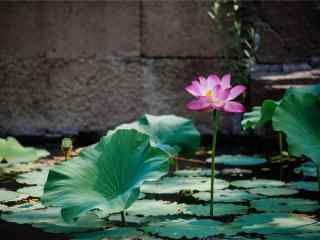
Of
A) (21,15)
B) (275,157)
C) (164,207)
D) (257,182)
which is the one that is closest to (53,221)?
(164,207)

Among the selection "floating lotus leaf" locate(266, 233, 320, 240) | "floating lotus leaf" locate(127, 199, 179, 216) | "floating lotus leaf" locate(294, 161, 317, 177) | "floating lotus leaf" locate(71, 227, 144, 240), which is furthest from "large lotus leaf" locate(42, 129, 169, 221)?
"floating lotus leaf" locate(294, 161, 317, 177)

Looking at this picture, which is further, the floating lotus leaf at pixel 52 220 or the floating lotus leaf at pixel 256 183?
the floating lotus leaf at pixel 256 183

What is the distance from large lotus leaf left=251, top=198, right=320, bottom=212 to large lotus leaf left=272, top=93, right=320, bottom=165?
21cm

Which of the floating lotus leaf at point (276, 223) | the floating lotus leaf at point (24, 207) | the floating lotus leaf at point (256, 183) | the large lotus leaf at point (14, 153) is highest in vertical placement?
the large lotus leaf at point (14, 153)

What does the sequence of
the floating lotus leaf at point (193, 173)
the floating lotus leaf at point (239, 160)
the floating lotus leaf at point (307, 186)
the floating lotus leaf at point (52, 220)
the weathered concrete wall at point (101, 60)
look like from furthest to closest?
the weathered concrete wall at point (101, 60) < the floating lotus leaf at point (239, 160) < the floating lotus leaf at point (193, 173) < the floating lotus leaf at point (307, 186) < the floating lotus leaf at point (52, 220)

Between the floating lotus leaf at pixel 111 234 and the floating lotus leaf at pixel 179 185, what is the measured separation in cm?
47

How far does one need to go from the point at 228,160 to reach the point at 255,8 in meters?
1.03

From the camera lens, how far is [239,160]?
256cm

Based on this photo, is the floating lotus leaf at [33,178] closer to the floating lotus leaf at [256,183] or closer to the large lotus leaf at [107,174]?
the large lotus leaf at [107,174]

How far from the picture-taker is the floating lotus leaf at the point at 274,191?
1.95 m

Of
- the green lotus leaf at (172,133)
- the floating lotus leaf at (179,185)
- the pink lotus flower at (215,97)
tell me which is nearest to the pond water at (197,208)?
the floating lotus leaf at (179,185)

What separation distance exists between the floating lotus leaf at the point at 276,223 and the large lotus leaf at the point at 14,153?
46.0 inches

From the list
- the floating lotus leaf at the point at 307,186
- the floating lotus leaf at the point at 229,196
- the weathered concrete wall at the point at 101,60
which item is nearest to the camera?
the floating lotus leaf at the point at 229,196

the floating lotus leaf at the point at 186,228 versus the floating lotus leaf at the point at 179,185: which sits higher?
the floating lotus leaf at the point at 179,185
